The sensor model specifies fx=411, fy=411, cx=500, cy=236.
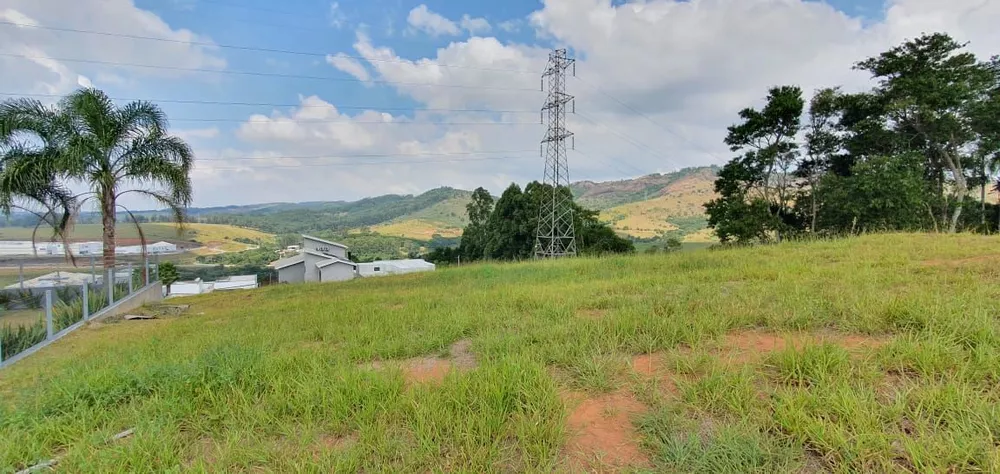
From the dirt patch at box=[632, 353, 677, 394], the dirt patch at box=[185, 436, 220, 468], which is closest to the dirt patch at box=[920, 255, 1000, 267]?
the dirt patch at box=[632, 353, 677, 394]

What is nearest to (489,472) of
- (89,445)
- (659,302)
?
(89,445)

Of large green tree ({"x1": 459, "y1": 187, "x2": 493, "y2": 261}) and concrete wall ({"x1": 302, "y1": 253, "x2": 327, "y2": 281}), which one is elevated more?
large green tree ({"x1": 459, "y1": 187, "x2": 493, "y2": 261})

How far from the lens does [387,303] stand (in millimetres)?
6316

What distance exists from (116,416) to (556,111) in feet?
74.7

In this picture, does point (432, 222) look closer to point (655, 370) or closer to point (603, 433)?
point (655, 370)

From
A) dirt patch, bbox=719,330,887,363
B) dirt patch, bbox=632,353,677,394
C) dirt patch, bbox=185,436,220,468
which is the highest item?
dirt patch, bbox=719,330,887,363

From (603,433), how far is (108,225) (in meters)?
13.5

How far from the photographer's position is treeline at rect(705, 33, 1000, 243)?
16.7m

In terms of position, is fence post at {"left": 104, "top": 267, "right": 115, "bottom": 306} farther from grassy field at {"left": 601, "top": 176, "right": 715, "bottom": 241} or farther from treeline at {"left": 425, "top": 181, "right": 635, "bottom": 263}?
grassy field at {"left": 601, "top": 176, "right": 715, "bottom": 241}

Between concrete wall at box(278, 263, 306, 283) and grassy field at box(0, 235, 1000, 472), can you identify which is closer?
grassy field at box(0, 235, 1000, 472)

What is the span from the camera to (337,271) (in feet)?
112

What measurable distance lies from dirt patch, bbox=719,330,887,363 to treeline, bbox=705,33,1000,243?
555 inches

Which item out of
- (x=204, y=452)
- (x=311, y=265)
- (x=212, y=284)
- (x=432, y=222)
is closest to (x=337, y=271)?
(x=311, y=265)

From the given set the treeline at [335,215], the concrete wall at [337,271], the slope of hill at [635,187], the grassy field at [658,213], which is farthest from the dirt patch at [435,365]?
the slope of hill at [635,187]
